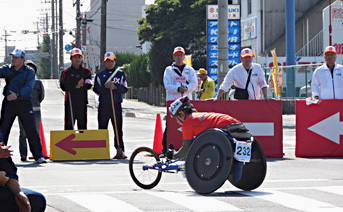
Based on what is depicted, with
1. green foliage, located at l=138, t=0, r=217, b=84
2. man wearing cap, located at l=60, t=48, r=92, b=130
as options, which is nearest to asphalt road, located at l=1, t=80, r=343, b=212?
man wearing cap, located at l=60, t=48, r=92, b=130

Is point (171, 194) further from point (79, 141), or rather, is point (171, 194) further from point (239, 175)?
point (79, 141)

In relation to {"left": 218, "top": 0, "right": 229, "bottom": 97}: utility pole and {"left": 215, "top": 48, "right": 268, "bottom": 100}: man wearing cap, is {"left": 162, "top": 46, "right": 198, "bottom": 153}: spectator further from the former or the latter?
{"left": 218, "top": 0, "right": 229, "bottom": 97}: utility pole

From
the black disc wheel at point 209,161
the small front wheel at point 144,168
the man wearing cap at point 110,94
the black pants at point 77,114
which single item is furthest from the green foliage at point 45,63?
the black disc wheel at point 209,161

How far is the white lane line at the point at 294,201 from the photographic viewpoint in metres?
8.70

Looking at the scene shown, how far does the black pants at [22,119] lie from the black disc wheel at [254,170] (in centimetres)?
536

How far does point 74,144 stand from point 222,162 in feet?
19.5

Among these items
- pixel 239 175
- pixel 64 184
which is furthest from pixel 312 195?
pixel 64 184

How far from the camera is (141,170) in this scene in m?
10.9

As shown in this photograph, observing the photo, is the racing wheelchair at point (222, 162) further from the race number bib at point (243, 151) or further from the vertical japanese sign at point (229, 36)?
the vertical japanese sign at point (229, 36)

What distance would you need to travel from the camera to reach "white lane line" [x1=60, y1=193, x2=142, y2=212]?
881 cm

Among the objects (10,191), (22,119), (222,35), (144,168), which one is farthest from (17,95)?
(222,35)

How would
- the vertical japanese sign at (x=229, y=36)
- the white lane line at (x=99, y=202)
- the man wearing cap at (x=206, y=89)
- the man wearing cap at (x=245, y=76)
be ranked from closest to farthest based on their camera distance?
1. the white lane line at (x=99, y=202)
2. the man wearing cap at (x=245, y=76)
3. the man wearing cap at (x=206, y=89)
4. the vertical japanese sign at (x=229, y=36)

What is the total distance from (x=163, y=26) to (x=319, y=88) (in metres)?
39.0

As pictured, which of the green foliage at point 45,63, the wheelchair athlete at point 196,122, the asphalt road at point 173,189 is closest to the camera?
the asphalt road at point 173,189
